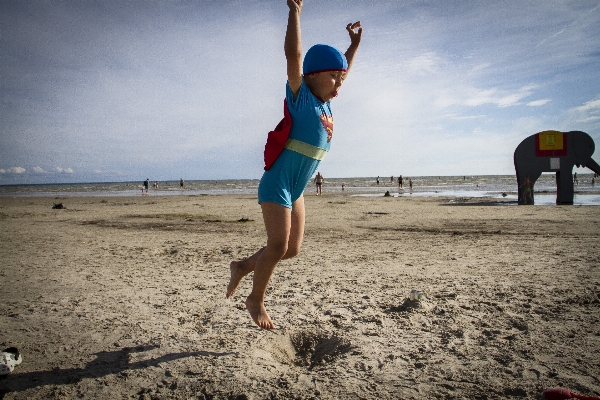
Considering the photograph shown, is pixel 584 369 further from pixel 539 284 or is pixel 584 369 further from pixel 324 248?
pixel 324 248

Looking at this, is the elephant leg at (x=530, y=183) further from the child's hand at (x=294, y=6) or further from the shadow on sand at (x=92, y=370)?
the shadow on sand at (x=92, y=370)

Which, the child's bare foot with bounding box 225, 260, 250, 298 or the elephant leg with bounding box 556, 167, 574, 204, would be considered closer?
the child's bare foot with bounding box 225, 260, 250, 298

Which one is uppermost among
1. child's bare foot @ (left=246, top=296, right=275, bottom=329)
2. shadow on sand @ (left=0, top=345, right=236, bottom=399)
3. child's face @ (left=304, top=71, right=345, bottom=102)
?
child's face @ (left=304, top=71, right=345, bottom=102)

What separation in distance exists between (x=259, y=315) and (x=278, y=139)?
4.18ft

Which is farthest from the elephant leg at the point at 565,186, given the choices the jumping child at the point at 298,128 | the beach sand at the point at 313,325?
the jumping child at the point at 298,128

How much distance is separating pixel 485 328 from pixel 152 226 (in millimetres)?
8527

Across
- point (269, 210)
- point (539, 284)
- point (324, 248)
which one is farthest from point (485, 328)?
point (324, 248)

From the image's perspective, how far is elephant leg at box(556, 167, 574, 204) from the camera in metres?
14.9

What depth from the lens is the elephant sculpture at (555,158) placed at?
1458cm

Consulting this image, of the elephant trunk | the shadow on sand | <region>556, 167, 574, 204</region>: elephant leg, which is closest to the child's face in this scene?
the shadow on sand

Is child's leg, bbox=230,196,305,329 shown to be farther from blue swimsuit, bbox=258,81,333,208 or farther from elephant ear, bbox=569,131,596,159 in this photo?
elephant ear, bbox=569,131,596,159

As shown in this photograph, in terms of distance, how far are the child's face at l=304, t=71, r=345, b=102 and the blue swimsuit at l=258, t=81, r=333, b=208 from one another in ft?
0.23

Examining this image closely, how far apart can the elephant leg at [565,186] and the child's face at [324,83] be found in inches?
641

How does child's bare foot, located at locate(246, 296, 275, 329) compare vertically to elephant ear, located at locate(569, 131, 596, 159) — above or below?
below
